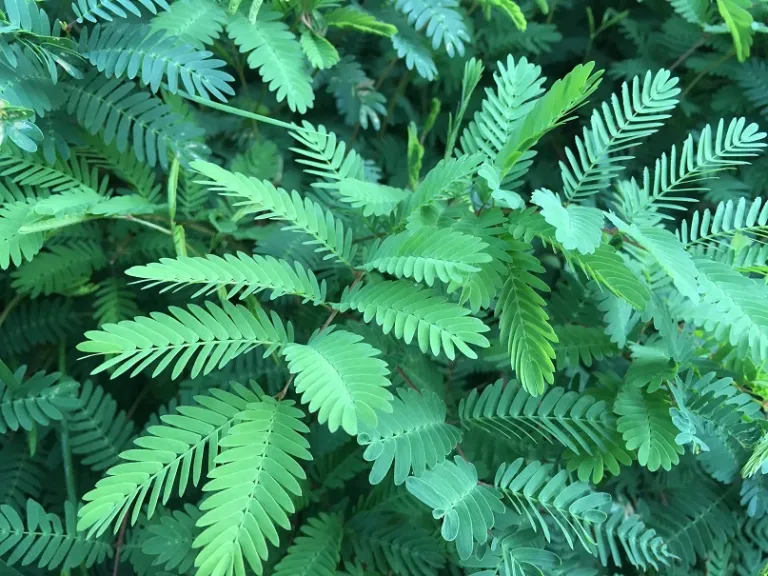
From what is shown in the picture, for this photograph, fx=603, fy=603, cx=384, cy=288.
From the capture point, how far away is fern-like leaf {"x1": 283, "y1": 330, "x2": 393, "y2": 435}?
1.46ft

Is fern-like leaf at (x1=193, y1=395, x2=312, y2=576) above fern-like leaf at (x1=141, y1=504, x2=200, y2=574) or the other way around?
above

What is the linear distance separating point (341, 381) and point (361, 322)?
217 millimetres

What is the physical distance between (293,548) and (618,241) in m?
0.45

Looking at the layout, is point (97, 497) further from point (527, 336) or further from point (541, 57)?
point (541, 57)

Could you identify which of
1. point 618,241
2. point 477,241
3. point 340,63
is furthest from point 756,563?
point 340,63

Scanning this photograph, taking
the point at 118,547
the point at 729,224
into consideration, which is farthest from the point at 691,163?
the point at 118,547

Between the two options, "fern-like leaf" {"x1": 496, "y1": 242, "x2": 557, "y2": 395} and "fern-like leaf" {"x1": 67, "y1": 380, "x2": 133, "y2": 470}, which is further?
"fern-like leaf" {"x1": 67, "y1": 380, "x2": 133, "y2": 470}

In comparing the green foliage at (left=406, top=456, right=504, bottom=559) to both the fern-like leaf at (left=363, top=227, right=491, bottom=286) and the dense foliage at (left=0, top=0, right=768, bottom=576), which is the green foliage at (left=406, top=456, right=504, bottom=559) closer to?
the dense foliage at (left=0, top=0, right=768, bottom=576)

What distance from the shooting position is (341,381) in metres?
0.47

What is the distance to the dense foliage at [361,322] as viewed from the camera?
20.0 inches

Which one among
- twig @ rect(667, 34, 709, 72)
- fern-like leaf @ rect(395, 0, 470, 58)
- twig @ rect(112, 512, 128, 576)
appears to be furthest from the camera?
twig @ rect(667, 34, 709, 72)

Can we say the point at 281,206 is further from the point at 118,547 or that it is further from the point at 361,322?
the point at 118,547

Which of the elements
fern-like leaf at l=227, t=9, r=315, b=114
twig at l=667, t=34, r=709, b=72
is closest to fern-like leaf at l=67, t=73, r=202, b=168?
fern-like leaf at l=227, t=9, r=315, b=114

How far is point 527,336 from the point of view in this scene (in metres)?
0.54
